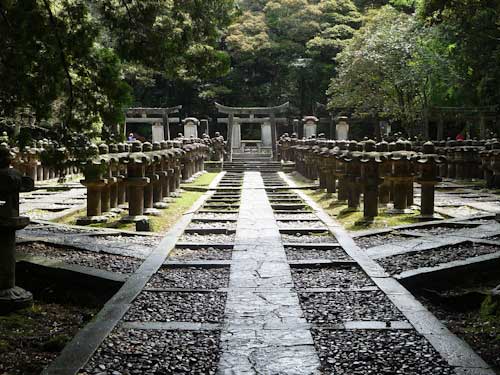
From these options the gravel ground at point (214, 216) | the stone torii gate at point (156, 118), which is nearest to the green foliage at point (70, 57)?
the gravel ground at point (214, 216)

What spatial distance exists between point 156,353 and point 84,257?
12.3 ft

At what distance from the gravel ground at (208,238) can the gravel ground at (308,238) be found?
86 cm

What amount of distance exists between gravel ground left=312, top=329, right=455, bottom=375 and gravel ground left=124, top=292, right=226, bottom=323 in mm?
1075

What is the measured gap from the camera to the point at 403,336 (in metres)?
4.88

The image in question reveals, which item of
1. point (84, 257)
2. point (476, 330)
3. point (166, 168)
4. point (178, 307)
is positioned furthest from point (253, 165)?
point (476, 330)

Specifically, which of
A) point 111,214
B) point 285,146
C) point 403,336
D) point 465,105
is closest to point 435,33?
point 465,105

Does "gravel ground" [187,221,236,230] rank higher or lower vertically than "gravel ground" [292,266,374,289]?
higher

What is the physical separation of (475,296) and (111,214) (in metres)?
7.61

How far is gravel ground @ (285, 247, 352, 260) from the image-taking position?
827 cm

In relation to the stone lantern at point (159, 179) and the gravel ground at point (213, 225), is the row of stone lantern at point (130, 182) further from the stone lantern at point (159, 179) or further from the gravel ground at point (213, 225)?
the gravel ground at point (213, 225)

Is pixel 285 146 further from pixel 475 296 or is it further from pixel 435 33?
pixel 475 296

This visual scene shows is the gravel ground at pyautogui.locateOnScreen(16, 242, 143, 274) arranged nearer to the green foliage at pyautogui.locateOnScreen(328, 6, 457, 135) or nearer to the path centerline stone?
the path centerline stone

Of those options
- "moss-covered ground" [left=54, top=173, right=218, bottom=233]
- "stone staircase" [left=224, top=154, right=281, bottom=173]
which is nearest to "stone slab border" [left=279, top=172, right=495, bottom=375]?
"moss-covered ground" [left=54, top=173, right=218, bottom=233]

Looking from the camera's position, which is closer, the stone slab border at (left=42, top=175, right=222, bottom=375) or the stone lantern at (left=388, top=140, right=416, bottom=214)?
the stone slab border at (left=42, top=175, right=222, bottom=375)
